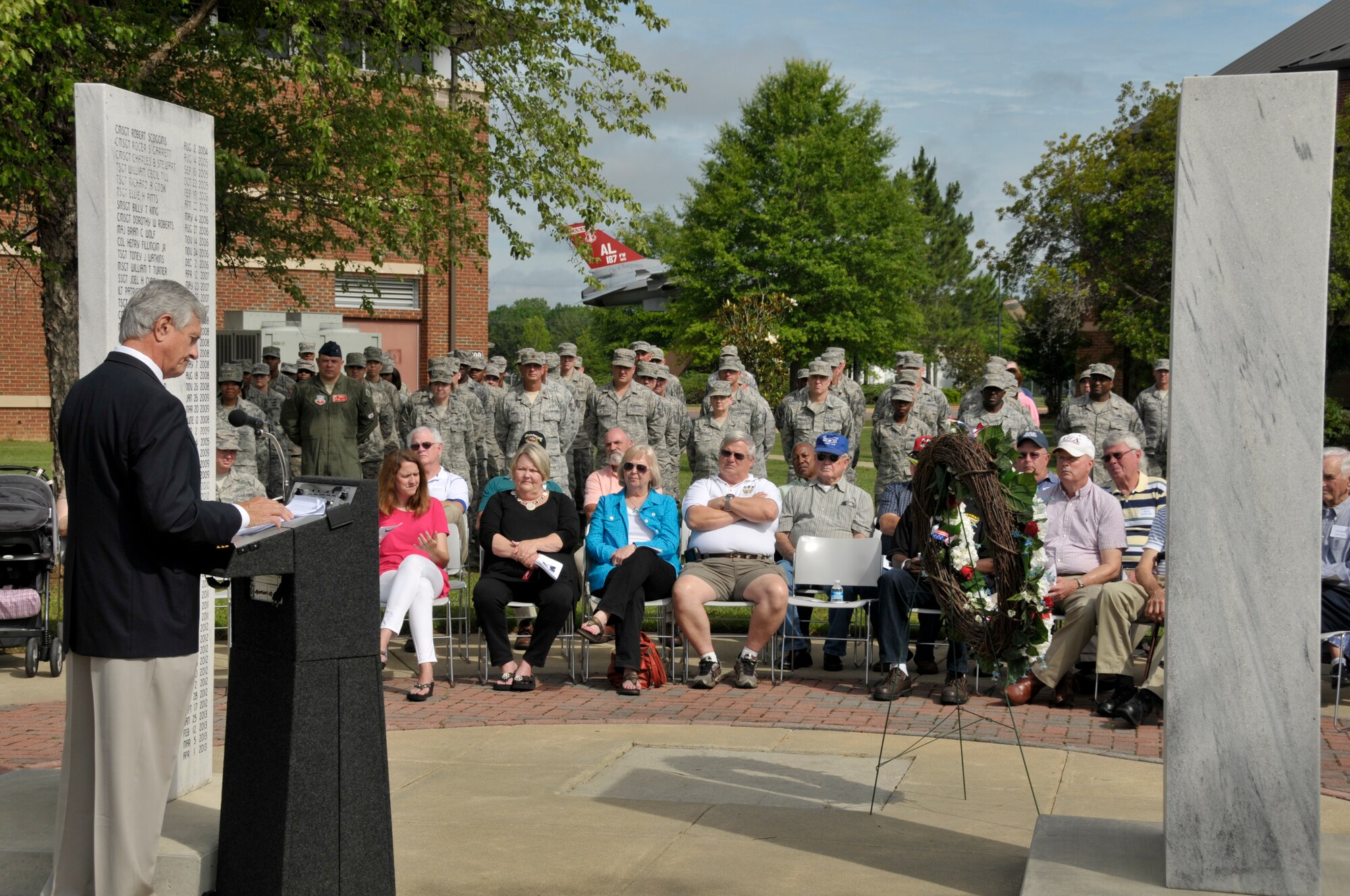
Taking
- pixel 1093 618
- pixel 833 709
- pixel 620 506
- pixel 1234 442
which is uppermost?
pixel 1234 442

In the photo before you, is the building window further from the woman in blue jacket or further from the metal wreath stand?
the metal wreath stand

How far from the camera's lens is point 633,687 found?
316 inches

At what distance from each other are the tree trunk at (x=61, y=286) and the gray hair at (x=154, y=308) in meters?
8.42

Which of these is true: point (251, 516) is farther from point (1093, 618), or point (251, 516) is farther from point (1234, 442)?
point (1093, 618)

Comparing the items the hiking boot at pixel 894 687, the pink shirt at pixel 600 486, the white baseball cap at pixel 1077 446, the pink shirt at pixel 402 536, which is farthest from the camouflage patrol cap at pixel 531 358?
the white baseball cap at pixel 1077 446

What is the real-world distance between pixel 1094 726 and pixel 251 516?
16.4 ft

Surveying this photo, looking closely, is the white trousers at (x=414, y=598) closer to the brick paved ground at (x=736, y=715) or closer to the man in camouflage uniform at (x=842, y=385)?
the brick paved ground at (x=736, y=715)

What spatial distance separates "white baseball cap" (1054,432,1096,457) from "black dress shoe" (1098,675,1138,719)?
1373 mm

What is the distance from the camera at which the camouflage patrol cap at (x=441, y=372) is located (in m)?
12.4

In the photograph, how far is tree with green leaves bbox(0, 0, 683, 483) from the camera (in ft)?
38.9

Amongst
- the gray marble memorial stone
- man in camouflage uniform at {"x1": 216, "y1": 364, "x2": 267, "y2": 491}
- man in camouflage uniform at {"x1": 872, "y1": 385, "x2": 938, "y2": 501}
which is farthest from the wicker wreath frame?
man in camouflage uniform at {"x1": 216, "y1": 364, "x2": 267, "y2": 491}

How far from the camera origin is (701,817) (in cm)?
547

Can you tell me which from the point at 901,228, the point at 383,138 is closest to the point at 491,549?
the point at 383,138

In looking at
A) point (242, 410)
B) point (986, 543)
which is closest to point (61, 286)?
point (242, 410)
